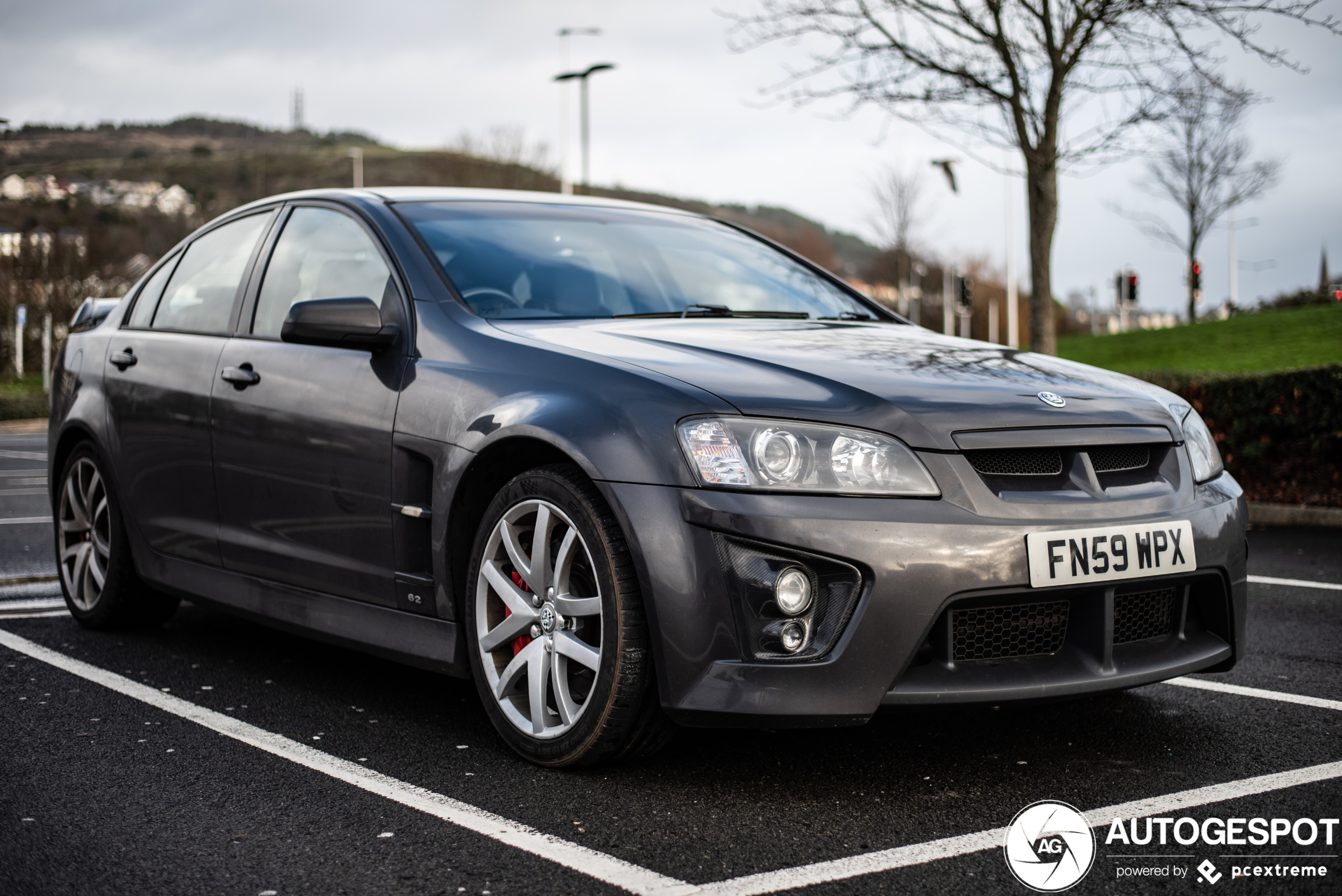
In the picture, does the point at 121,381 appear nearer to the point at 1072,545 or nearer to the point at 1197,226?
the point at 1072,545

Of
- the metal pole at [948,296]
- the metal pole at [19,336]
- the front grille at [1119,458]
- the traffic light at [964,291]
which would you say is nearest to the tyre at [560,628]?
the front grille at [1119,458]

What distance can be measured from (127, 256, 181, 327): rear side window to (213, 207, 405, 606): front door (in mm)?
905

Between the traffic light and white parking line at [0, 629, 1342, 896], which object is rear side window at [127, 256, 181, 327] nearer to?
white parking line at [0, 629, 1342, 896]

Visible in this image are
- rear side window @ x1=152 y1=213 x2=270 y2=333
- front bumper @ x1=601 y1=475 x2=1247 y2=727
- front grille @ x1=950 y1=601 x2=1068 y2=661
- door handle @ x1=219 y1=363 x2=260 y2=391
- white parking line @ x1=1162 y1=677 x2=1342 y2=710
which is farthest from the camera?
rear side window @ x1=152 y1=213 x2=270 y2=333

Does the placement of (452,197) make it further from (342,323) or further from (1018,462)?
(1018,462)

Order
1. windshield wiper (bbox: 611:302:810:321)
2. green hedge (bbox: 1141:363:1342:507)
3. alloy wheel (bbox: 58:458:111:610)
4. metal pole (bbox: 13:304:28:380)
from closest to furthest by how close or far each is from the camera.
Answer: windshield wiper (bbox: 611:302:810:321)
alloy wheel (bbox: 58:458:111:610)
green hedge (bbox: 1141:363:1342:507)
metal pole (bbox: 13:304:28:380)

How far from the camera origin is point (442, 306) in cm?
382

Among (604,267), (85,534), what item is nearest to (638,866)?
(604,267)

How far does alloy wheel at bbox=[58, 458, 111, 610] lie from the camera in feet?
17.1

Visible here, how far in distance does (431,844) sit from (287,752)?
884 millimetres

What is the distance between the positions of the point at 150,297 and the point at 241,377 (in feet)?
4.21

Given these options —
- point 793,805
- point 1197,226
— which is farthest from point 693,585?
point 1197,226

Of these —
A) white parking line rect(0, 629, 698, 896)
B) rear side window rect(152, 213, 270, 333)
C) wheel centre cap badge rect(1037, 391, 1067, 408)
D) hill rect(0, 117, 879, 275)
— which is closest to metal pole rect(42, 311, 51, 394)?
hill rect(0, 117, 879, 275)

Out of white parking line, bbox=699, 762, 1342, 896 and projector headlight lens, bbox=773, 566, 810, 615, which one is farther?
projector headlight lens, bbox=773, 566, 810, 615
